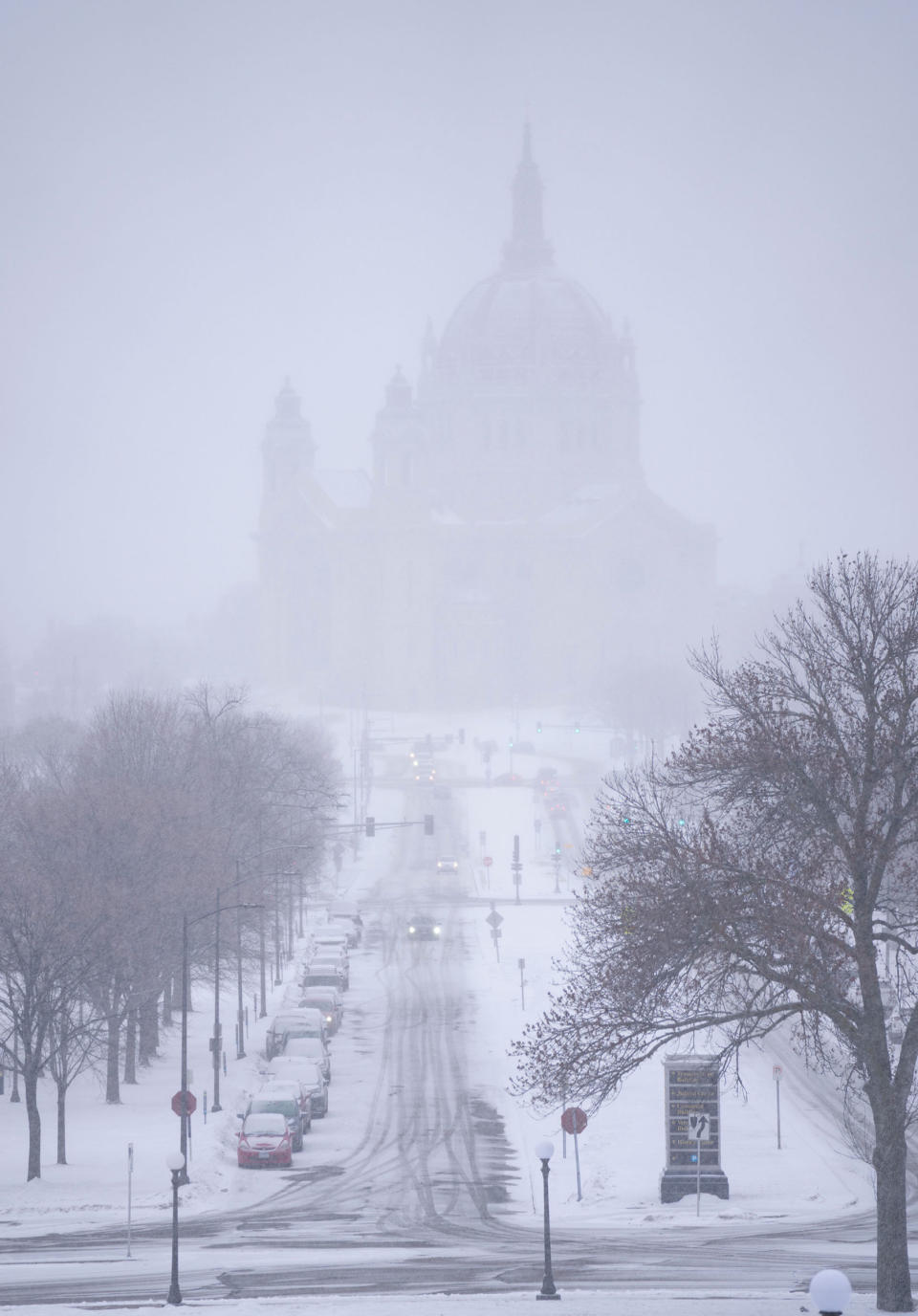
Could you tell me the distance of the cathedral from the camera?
559 feet

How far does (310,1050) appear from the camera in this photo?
41.9 meters

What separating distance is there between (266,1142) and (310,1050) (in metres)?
8.38

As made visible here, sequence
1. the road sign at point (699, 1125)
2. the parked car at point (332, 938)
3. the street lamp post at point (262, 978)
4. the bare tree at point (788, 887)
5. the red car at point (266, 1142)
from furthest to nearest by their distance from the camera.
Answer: the parked car at point (332, 938) → the street lamp post at point (262, 978) → the red car at point (266, 1142) → the road sign at point (699, 1125) → the bare tree at point (788, 887)

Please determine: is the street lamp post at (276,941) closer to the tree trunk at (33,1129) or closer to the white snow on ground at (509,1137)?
the white snow on ground at (509,1137)

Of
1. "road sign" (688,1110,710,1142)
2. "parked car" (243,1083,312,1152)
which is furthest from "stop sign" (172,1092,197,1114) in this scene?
"road sign" (688,1110,710,1142)

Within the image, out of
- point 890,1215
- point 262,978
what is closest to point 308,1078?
point 262,978

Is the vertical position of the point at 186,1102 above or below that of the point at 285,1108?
above

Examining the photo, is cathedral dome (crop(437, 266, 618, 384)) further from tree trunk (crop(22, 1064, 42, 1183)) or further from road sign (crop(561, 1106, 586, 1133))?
road sign (crop(561, 1106, 586, 1133))

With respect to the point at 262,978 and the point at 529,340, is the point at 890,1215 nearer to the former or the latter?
the point at 262,978

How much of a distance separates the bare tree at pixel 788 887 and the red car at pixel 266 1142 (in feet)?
45.2

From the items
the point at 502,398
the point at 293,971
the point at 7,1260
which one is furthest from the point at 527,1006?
the point at 502,398

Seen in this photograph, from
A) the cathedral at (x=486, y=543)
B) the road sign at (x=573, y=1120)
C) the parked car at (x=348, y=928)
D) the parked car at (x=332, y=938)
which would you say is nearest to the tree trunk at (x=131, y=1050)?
the road sign at (x=573, y=1120)

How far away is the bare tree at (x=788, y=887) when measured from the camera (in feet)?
64.0

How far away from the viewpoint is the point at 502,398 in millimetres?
188625
